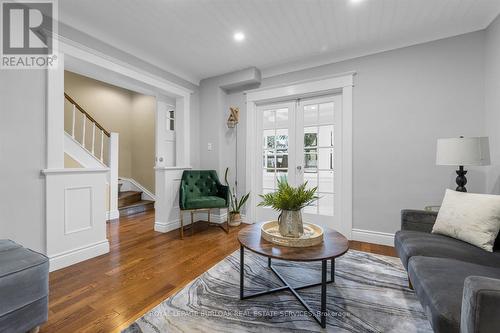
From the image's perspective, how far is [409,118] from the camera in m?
2.77

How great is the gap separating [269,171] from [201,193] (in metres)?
1.15

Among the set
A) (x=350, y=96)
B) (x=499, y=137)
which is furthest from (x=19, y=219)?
(x=499, y=137)

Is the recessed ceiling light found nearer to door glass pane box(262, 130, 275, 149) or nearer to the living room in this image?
the living room

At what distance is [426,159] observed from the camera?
269 centimetres

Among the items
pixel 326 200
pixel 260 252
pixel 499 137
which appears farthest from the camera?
pixel 326 200

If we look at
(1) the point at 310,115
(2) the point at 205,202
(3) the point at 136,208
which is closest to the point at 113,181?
(3) the point at 136,208

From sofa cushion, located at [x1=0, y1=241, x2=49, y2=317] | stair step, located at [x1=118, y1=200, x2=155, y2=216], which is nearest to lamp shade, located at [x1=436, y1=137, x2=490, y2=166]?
sofa cushion, located at [x1=0, y1=241, x2=49, y2=317]

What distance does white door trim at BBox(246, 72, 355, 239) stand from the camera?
3.09m

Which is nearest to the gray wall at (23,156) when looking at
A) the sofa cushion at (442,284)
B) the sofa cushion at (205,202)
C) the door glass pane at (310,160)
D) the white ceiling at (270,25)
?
the white ceiling at (270,25)

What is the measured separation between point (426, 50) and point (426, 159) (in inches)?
49.5

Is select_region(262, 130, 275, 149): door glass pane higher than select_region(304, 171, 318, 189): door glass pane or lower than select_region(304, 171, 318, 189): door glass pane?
higher

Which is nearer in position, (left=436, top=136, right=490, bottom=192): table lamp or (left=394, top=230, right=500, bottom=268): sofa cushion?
(left=394, top=230, right=500, bottom=268): sofa cushion

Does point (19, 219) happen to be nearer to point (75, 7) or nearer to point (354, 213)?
point (75, 7)

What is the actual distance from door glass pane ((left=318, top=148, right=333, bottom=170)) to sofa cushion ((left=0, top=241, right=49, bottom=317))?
308 cm
